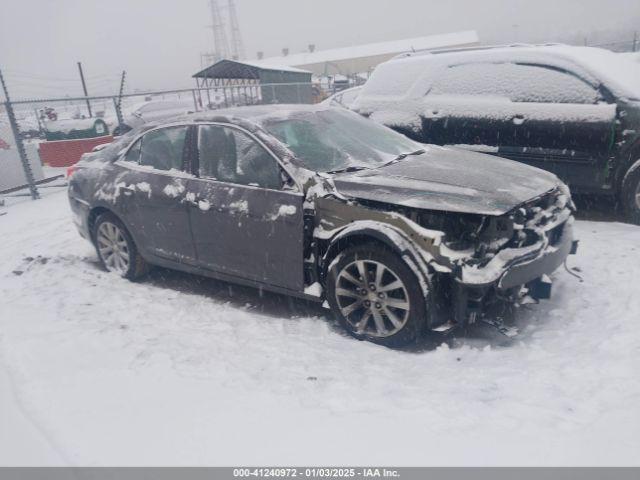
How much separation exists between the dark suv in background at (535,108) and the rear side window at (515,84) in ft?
0.03

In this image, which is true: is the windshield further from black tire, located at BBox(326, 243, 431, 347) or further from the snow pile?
the snow pile

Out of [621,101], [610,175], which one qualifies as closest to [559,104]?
[621,101]

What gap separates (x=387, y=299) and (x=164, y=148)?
2572mm

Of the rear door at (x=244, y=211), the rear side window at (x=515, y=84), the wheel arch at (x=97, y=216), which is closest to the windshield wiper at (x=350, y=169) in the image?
the rear door at (x=244, y=211)

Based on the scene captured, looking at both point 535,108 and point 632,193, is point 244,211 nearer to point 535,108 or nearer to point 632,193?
point 535,108

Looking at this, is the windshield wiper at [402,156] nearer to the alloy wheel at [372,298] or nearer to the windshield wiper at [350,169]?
the windshield wiper at [350,169]

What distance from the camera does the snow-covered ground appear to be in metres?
2.40

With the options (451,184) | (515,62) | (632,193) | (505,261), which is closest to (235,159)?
(451,184)

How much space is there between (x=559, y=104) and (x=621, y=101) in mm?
581

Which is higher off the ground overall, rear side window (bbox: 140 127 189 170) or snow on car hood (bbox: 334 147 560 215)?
rear side window (bbox: 140 127 189 170)

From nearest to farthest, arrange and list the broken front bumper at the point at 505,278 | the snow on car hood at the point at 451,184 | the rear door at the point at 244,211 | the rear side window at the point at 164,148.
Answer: the broken front bumper at the point at 505,278 → the snow on car hood at the point at 451,184 → the rear door at the point at 244,211 → the rear side window at the point at 164,148

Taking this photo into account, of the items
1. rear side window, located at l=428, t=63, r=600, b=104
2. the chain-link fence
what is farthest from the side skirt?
rear side window, located at l=428, t=63, r=600, b=104

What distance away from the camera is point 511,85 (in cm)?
566

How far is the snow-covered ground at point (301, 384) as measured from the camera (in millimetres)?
2398
